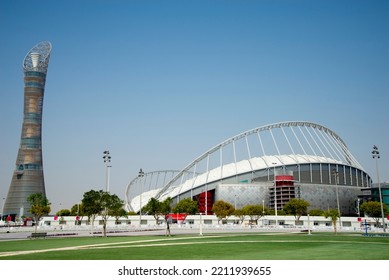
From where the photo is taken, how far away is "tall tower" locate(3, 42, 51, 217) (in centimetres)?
12600

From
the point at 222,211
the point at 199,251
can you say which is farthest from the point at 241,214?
the point at 199,251

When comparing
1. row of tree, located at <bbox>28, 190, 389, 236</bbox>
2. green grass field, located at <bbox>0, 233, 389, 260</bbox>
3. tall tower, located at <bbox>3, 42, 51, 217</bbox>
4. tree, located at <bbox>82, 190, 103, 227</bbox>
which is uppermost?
tall tower, located at <bbox>3, 42, 51, 217</bbox>

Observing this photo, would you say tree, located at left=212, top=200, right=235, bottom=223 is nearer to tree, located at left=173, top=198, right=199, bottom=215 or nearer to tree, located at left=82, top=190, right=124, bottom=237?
tree, located at left=173, top=198, right=199, bottom=215

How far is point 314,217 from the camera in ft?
343

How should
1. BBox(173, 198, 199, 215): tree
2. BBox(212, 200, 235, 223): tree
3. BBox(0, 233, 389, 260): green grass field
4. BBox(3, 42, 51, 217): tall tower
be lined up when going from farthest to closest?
BBox(3, 42, 51, 217): tall tower < BBox(173, 198, 199, 215): tree < BBox(212, 200, 235, 223): tree < BBox(0, 233, 389, 260): green grass field

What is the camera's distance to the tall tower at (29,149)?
413 ft

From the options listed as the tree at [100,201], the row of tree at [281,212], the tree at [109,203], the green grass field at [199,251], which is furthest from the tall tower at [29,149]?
the green grass field at [199,251]

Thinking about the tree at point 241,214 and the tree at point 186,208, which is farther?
the tree at point 186,208

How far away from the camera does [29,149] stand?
126m

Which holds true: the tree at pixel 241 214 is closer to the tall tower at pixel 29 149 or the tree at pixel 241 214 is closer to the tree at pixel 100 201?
the tree at pixel 100 201

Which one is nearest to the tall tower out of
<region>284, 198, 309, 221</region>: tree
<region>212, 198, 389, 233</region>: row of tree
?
<region>212, 198, 389, 233</region>: row of tree

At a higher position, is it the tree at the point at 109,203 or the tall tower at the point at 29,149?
the tall tower at the point at 29,149

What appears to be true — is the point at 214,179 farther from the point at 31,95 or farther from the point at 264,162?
the point at 31,95
